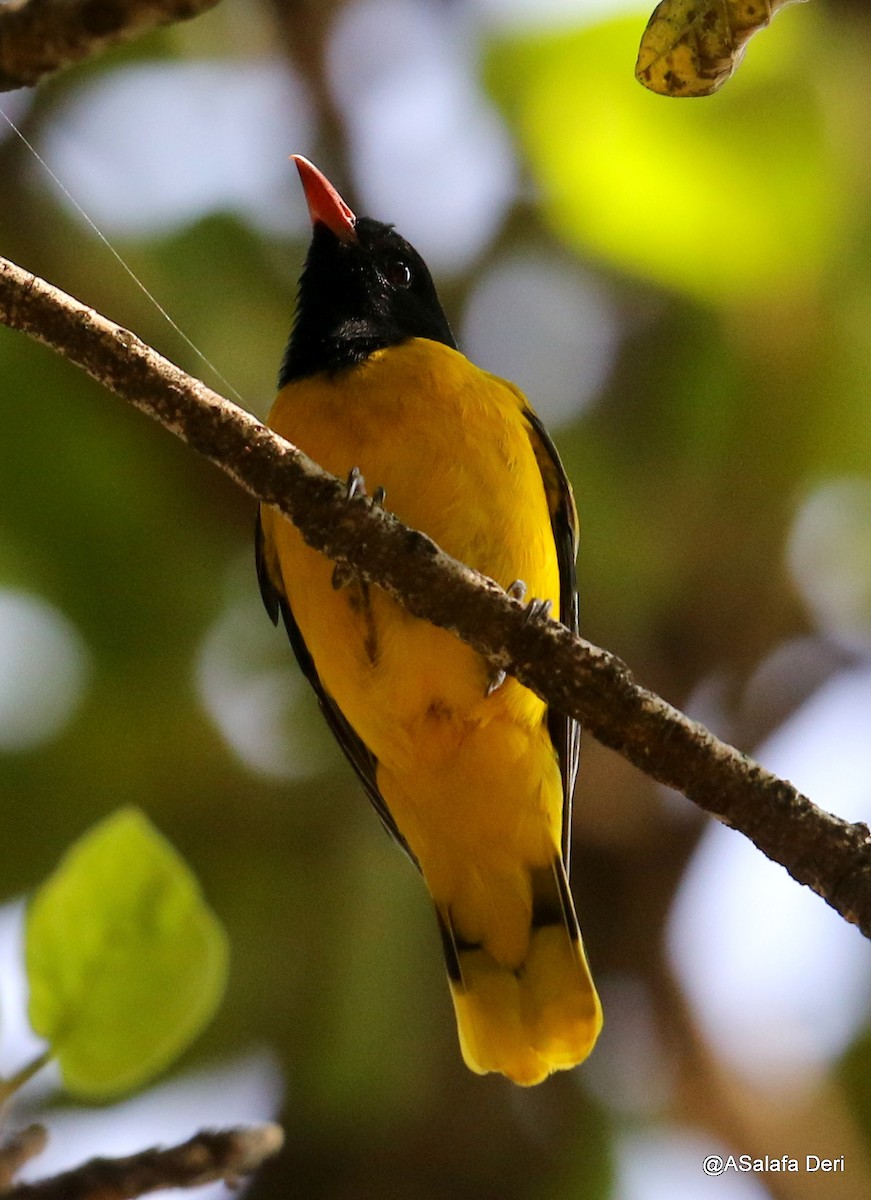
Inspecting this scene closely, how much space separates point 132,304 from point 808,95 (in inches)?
81.5

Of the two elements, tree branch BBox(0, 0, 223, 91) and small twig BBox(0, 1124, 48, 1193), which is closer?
tree branch BBox(0, 0, 223, 91)

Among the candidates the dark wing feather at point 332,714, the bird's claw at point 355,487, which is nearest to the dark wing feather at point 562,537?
the dark wing feather at point 332,714

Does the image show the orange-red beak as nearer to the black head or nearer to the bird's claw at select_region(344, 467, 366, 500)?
the black head

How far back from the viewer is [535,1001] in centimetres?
346

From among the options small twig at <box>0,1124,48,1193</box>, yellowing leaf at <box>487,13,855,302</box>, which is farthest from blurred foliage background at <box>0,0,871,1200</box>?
small twig at <box>0,1124,48,1193</box>

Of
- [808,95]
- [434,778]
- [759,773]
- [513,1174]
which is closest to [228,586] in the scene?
[434,778]

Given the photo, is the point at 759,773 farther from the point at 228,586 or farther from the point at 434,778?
the point at 228,586

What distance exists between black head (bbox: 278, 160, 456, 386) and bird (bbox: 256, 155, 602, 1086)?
0.08 ft

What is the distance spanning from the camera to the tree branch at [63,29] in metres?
1.22

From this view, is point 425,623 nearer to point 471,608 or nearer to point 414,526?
point 414,526

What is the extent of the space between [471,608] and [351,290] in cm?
200

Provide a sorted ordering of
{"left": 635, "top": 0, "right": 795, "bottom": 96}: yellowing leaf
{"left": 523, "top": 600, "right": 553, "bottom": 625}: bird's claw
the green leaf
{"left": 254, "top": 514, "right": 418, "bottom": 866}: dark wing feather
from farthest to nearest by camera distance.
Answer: {"left": 254, "top": 514, "right": 418, "bottom": 866}: dark wing feather → the green leaf → {"left": 523, "top": 600, "right": 553, "bottom": 625}: bird's claw → {"left": 635, "top": 0, "right": 795, "bottom": 96}: yellowing leaf

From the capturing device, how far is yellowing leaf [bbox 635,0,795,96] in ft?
5.40

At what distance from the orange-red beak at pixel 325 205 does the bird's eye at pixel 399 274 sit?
0.15 meters
